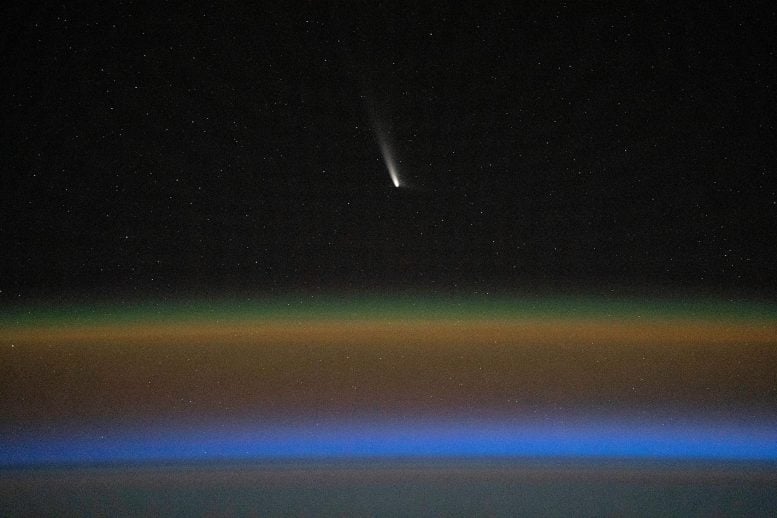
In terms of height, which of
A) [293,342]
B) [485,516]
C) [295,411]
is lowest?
[485,516]

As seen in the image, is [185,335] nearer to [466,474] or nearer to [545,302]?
[466,474]

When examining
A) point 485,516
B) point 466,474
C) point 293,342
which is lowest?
point 485,516

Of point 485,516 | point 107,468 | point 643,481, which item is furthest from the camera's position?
point 107,468

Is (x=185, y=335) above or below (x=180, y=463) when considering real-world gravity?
above

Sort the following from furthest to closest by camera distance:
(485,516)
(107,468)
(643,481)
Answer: (107,468) → (643,481) → (485,516)

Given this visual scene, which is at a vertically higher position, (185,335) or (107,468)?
(185,335)

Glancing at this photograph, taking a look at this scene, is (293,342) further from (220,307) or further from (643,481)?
(643,481)

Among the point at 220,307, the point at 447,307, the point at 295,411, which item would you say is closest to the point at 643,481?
the point at 447,307

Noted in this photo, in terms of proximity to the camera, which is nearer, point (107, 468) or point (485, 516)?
point (485, 516)

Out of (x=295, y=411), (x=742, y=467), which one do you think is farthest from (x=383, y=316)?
(x=742, y=467)
